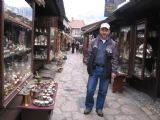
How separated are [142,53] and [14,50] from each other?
15.5 feet

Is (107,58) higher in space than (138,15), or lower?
lower

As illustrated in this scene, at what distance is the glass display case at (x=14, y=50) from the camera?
3627mm

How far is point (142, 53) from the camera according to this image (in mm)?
8211

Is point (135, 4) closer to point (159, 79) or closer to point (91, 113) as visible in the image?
point (159, 79)

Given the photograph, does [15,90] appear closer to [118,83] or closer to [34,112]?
[34,112]

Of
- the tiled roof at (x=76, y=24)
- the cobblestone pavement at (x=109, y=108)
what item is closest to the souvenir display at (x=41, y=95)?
the cobblestone pavement at (x=109, y=108)

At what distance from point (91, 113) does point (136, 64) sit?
3.30 meters

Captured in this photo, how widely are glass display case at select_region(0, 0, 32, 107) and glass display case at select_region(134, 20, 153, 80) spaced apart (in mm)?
3605

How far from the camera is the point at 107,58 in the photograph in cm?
598

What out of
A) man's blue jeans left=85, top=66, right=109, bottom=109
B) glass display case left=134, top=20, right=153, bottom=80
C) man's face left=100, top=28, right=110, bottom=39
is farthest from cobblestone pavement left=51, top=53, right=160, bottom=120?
man's face left=100, top=28, right=110, bottom=39

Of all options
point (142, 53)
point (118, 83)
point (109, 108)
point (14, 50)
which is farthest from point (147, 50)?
point (14, 50)

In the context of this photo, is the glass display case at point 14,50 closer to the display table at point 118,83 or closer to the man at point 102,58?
the man at point 102,58

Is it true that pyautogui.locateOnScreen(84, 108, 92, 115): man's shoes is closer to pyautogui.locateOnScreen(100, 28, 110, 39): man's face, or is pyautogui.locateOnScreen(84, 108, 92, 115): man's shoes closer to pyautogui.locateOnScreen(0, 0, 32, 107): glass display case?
pyautogui.locateOnScreen(0, 0, 32, 107): glass display case

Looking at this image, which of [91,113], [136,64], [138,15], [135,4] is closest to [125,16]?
[138,15]
